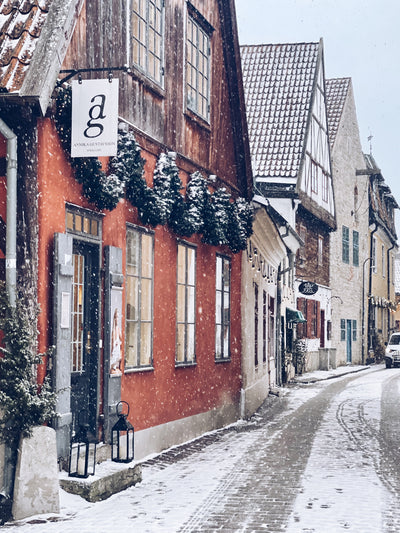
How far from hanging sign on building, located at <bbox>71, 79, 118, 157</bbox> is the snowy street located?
2.99 meters

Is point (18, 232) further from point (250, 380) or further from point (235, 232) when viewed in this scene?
point (250, 380)

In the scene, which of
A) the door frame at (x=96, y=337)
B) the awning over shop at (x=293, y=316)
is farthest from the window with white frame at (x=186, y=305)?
the awning over shop at (x=293, y=316)

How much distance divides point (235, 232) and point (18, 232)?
21.1 feet

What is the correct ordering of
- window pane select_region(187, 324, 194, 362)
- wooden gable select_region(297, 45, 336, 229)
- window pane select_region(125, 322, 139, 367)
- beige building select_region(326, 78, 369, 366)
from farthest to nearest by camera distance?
beige building select_region(326, 78, 369, 366)
wooden gable select_region(297, 45, 336, 229)
window pane select_region(187, 324, 194, 362)
window pane select_region(125, 322, 139, 367)

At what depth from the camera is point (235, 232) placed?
13727mm

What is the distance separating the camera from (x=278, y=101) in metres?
27.3

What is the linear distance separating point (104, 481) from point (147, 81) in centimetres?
486

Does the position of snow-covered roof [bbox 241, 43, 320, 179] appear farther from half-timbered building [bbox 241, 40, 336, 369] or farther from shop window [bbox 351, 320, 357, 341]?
shop window [bbox 351, 320, 357, 341]

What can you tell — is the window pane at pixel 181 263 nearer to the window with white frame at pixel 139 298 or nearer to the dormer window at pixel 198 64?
the window with white frame at pixel 139 298

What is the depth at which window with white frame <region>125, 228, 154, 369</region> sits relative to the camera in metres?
9.95

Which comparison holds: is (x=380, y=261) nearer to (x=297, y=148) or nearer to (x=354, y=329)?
(x=354, y=329)

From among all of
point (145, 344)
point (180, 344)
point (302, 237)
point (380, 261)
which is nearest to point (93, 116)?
point (145, 344)

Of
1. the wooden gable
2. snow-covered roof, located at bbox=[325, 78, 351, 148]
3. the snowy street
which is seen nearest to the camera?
the snowy street

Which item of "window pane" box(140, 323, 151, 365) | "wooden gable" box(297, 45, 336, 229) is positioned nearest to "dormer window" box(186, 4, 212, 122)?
"window pane" box(140, 323, 151, 365)
